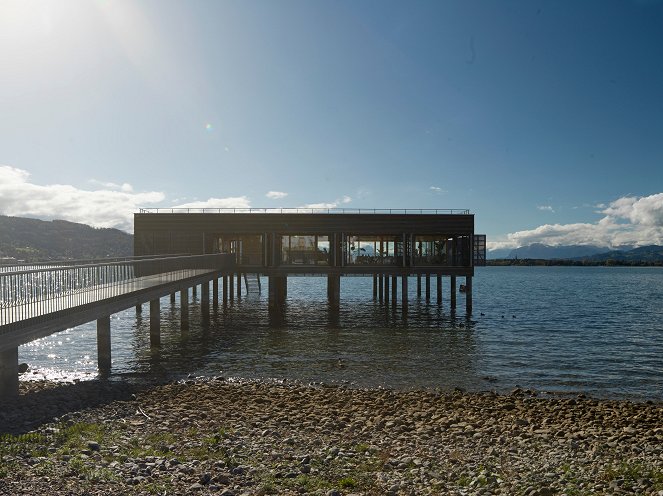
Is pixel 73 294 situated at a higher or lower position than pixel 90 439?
higher

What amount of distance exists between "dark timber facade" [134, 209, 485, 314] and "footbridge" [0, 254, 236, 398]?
41.8 feet

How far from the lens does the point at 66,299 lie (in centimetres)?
1598

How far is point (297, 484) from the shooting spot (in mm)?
8180

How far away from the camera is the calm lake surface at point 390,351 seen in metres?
18.3

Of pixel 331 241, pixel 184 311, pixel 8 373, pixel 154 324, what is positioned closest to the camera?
pixel 8 373

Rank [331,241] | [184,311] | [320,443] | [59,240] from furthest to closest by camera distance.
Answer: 1. [59,240]
2. [331,241]
3. [184,311]
4. [320,443]

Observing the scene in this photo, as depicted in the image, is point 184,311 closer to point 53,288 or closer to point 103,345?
point 103,345

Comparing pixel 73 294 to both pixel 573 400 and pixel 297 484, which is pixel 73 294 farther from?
pixel 573 400

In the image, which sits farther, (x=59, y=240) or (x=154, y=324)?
(x=59, y=240)

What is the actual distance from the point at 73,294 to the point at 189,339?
10782mm

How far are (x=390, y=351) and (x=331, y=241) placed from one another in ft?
53.3

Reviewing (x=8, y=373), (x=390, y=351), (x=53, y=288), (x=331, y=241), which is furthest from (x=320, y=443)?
(x=331, y=241)

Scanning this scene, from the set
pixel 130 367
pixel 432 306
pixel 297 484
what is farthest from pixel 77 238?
pixel 297 484

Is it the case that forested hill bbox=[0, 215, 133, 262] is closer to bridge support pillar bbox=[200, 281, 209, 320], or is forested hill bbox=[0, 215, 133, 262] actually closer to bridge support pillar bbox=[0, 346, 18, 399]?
bridge support pillar bbox=[200, 281, 209, 320]
